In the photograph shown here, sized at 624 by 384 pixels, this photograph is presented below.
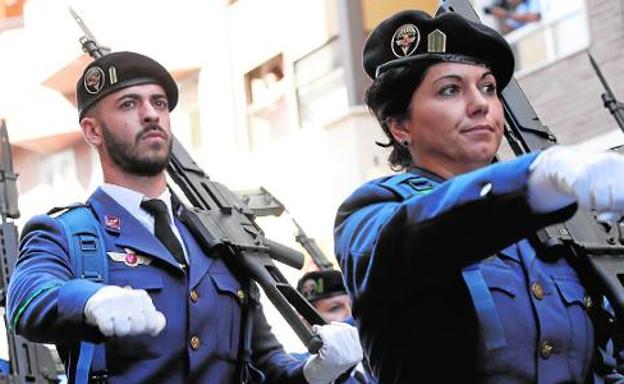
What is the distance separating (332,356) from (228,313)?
39 cm

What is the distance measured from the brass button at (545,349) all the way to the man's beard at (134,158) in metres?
2.11

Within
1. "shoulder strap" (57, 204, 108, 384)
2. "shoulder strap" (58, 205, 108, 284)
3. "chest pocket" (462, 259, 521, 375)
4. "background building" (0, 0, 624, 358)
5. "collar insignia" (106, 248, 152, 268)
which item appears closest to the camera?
"chest pocket" (462, 259, 521, 375)

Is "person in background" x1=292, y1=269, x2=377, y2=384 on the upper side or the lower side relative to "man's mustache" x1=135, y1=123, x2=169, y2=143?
lower

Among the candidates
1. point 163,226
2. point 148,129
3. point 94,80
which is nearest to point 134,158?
point 148,129

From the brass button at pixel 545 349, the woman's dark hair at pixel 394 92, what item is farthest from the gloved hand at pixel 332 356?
the brass button at pixel 545 349

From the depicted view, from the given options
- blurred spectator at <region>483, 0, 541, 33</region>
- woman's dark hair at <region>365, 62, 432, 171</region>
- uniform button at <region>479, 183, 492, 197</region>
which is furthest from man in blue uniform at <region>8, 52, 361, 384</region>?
blurred spectator at <region>483, 0, 541, 33</region>

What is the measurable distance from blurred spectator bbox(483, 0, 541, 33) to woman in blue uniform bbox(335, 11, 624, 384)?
421 inches

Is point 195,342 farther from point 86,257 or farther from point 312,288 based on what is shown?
point 312,288

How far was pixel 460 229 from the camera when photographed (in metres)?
2.92

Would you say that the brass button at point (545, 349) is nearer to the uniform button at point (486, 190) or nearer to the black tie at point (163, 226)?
the uniform button at point (486, 190)

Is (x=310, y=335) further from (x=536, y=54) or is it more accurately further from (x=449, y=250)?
(x=536, y=54)

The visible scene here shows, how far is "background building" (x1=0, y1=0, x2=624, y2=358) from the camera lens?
526 inches

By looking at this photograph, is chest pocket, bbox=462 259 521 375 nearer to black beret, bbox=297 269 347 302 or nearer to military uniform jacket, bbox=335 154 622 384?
military uniform jacket, bbox=335 154 622 384

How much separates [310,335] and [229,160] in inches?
567
